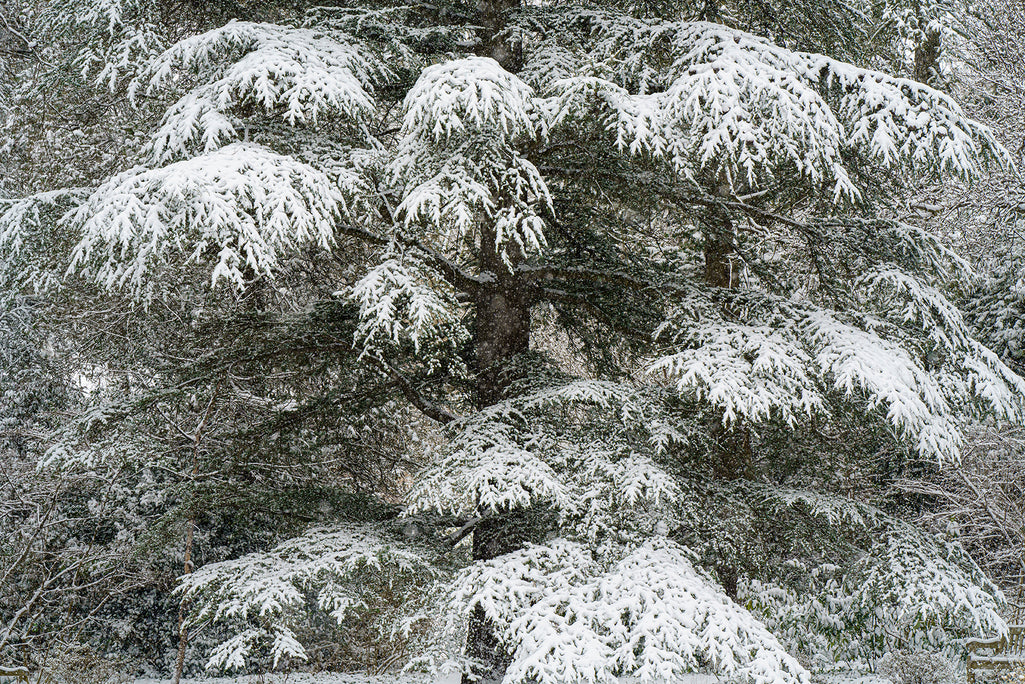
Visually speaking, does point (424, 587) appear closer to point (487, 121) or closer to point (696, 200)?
point (487, 121)

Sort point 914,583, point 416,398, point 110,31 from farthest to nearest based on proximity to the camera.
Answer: point 416,398 → point 110,31 → point 914,583

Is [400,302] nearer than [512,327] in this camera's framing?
Yes

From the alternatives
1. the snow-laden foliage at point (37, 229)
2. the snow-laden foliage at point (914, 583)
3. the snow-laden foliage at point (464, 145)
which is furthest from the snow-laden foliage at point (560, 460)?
A: the snow-laden foliage at point (37, 229)

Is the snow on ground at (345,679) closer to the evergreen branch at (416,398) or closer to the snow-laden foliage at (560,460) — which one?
the evergreen branch at (416,398)

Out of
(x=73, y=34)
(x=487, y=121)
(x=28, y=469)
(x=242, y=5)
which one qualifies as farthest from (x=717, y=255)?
(x=28, y=469)

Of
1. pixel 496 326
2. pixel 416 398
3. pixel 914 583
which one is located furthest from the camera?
pixel 496 326

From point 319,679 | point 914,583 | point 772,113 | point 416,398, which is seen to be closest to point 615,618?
point 914,583

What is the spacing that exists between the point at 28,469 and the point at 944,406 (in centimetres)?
955

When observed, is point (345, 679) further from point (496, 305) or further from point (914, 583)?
point (914, 583)

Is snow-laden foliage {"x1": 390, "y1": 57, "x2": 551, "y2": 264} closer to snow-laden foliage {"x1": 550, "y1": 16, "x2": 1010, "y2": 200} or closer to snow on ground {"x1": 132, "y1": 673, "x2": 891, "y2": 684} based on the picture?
snow-laden foliage {"x1": 550, "y1": 16, "x2": 1010, "y2": 200}

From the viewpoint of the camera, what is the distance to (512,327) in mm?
7473

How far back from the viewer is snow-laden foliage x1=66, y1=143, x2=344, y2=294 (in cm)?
455

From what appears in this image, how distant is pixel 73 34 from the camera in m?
6.54

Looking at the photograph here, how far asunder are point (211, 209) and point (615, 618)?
327cm
